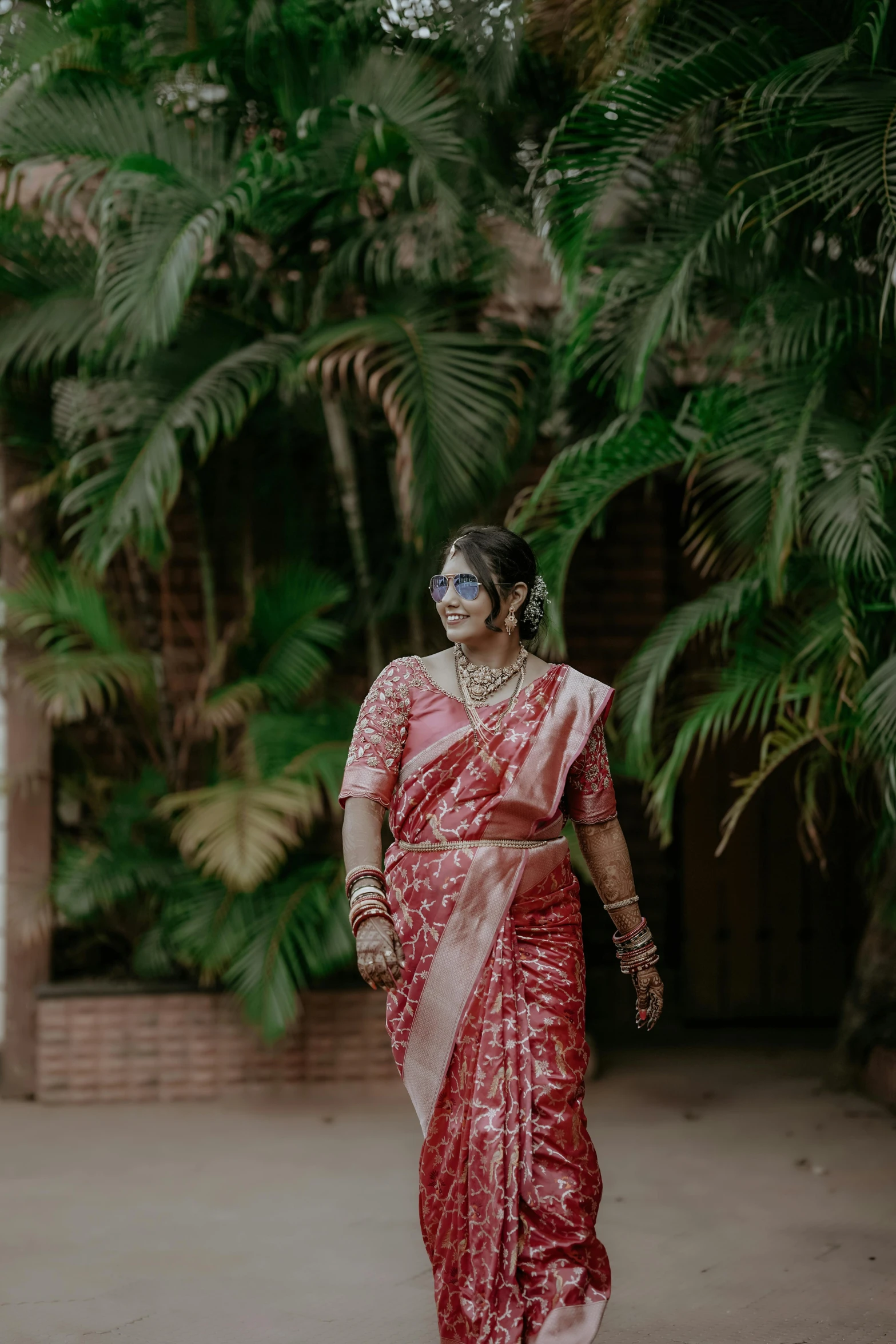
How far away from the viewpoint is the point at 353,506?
6.14m

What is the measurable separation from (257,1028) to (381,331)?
2947mm

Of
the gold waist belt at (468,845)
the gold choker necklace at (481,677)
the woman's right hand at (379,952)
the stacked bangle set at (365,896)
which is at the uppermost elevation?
the gold choker necklace at (481,677)

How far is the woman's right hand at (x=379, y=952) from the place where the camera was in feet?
9.37

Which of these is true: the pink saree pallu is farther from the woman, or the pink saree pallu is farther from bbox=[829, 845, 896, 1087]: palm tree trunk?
bbox=[829, 845, 896, 1087]: palm tree trunk

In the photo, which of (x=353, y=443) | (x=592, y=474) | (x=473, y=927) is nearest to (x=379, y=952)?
(x=473, y=927)

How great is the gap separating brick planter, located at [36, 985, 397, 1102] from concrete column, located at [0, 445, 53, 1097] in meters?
0.12

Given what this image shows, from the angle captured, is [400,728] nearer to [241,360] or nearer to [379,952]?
[379,952]

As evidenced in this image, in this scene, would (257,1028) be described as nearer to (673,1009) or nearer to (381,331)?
(673,1009)

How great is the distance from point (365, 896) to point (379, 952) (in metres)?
0.14

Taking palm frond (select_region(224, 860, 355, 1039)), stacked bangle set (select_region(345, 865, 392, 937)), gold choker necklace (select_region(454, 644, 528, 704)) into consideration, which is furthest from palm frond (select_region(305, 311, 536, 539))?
stacked bangle set (select_region(345, 865, 392, 937))

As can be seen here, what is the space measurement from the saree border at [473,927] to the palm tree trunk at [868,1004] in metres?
3.16

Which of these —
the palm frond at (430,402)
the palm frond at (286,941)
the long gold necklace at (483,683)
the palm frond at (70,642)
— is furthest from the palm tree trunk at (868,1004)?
the palm frond at (70,642)

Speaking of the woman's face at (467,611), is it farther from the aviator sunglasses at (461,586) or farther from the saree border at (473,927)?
the saree border at (473,927)

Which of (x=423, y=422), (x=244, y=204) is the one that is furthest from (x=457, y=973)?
(x=244, y=204)
